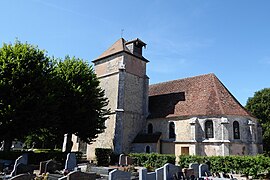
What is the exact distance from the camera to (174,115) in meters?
25.7

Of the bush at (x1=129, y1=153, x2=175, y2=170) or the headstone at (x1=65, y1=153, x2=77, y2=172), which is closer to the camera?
the headstone at (x1=65, y1=153, x2=77, y2=172)

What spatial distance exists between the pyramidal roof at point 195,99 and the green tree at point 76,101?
28.1ft

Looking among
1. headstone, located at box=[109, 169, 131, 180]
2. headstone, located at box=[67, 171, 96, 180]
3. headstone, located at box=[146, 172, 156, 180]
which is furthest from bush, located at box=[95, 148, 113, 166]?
headstone, located at box=[109, 169, 131, 180]

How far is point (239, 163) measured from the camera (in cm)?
1641

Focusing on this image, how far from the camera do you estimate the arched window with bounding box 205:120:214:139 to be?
23500 mm

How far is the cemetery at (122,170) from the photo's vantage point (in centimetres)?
1030

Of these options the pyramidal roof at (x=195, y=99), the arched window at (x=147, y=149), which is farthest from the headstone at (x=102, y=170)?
the pyramidal roof at (x=195, y=99)

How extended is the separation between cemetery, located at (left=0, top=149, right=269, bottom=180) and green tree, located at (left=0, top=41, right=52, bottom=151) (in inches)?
96.4

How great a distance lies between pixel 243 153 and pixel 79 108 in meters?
16.2

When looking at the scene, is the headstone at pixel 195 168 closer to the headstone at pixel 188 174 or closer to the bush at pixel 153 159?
the headstone at pixel 188 174

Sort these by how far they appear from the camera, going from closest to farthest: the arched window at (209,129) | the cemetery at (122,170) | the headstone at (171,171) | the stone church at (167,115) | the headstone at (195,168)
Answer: the cemetery at (122,170), the headstone at (171,171), the headstone at (195,168), the stone church at (167,115), the arched window at (209,129)

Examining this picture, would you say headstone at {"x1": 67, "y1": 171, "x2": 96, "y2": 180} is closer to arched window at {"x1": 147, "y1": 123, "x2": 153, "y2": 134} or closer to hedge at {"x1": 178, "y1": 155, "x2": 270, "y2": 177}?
hedge at {"x1": 178, "y1": 155, "x2": 270, "y2": 177}

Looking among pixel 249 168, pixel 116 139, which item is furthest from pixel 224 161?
pixel 116 139

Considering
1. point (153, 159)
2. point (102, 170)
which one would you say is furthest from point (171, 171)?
point (153, 159)
